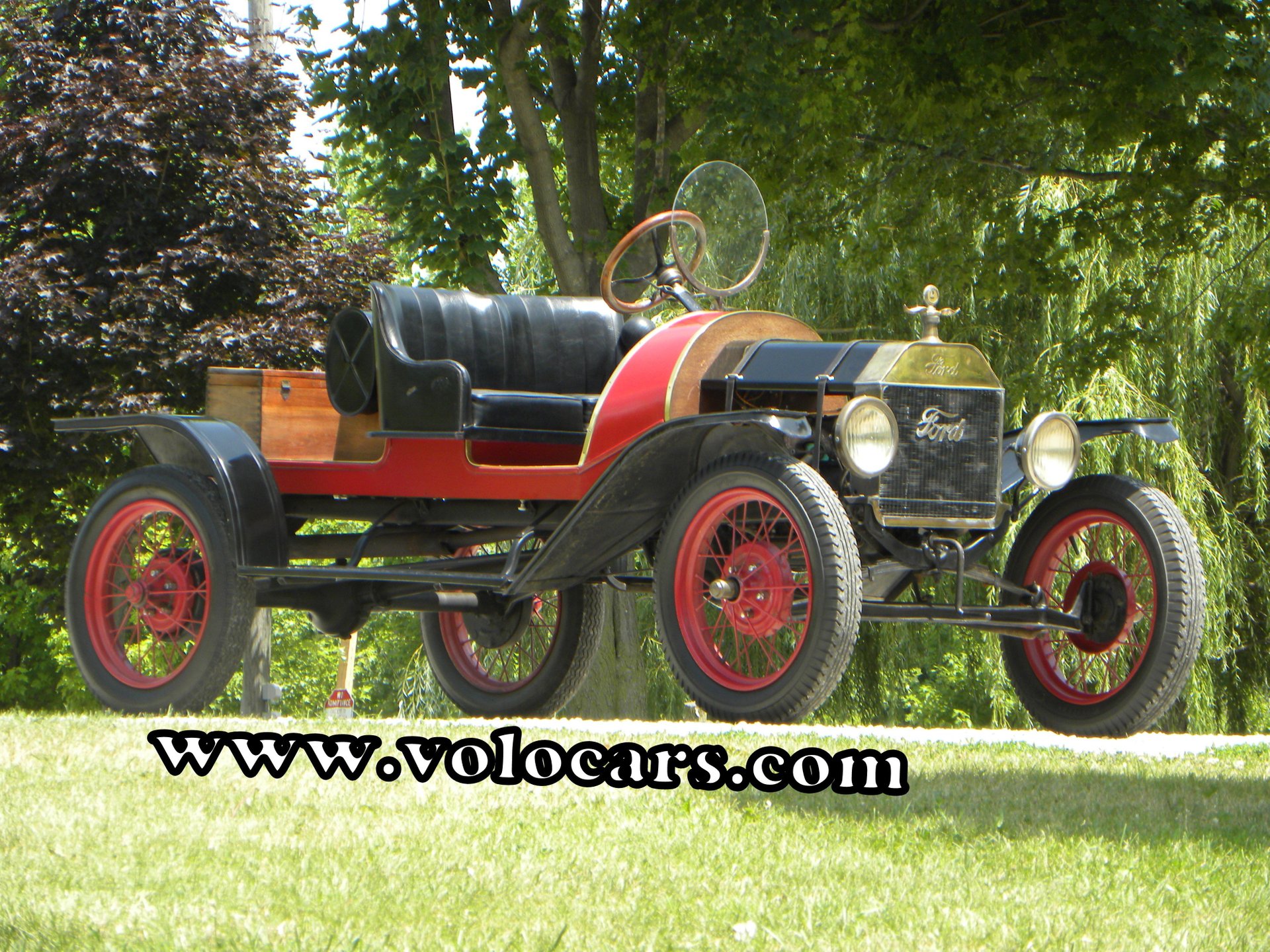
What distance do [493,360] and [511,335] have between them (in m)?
0.15

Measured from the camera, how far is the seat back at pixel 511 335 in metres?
6.74

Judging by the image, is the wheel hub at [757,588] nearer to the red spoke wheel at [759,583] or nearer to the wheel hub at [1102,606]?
the red spoke wheel at [759,583]

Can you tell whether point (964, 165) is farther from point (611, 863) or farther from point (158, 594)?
point (611, 863)

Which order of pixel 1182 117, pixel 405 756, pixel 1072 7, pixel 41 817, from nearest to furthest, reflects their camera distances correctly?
pixel 41 817, pixel 405 756, pixel 1072 7, pixel 1182 117

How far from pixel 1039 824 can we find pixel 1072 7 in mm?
7034

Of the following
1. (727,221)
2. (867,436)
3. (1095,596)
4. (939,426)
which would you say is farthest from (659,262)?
(1095,596)

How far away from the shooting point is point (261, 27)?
14617 millimetres

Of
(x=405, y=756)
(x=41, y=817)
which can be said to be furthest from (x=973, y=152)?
(x=41, y=817)

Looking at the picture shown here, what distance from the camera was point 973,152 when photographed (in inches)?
490

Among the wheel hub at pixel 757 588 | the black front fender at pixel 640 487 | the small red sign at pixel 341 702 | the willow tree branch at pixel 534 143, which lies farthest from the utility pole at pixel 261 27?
the wheel hub at pixel 757 588

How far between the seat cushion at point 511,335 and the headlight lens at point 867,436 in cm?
207

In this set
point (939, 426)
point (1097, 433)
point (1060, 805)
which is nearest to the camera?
point (1060, 805)

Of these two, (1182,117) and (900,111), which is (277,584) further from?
(1182,117)

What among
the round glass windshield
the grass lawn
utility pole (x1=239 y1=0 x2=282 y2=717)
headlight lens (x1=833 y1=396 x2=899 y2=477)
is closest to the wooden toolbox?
the round glass windshield
